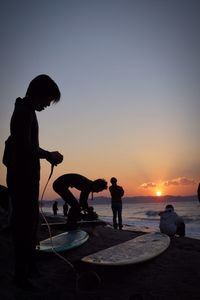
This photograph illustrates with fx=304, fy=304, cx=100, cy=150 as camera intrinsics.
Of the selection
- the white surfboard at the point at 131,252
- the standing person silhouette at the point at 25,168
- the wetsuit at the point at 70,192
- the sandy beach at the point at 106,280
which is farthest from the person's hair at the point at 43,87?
the wetsuit at the point at 70,192

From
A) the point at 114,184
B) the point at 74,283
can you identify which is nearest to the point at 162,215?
the point at 114,184

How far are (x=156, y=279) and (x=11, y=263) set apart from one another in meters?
1.87

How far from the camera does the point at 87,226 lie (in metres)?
7.00

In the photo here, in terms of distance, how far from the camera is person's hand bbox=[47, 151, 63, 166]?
3.15m

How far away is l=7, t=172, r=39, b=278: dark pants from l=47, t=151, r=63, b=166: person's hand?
252 mm

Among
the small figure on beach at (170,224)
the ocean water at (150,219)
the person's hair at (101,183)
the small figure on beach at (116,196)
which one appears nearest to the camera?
the person's hair at (101,183)

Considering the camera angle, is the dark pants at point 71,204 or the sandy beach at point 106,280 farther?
the dark pants at point 71,204

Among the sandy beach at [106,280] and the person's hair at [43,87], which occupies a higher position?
the person's hair at [43,87]

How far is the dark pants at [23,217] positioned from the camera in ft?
9.71

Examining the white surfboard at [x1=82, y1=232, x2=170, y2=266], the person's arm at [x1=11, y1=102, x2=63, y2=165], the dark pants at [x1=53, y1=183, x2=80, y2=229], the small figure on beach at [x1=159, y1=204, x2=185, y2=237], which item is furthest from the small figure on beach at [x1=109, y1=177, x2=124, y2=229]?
the person's arm at [x1=11, y1=102, x2=63, y2=165]

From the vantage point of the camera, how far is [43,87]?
3.21 meters

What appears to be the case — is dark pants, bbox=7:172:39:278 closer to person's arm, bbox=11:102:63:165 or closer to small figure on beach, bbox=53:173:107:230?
person's arm, bbox=11:102:63:165

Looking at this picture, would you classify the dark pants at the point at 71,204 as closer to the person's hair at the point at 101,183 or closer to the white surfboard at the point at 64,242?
the white surfboard at the point at 64,242

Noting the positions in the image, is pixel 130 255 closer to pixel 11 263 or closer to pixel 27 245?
pixel 11 263
